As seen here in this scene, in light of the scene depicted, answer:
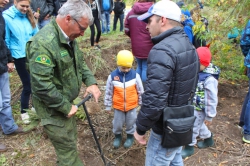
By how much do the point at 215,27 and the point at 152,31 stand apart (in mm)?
3042

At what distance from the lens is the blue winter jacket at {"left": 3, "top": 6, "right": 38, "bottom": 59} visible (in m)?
3.34

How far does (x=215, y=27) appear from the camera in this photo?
4.57 metres

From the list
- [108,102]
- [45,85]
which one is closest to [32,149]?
[108,102]

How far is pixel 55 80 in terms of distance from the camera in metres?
2.22

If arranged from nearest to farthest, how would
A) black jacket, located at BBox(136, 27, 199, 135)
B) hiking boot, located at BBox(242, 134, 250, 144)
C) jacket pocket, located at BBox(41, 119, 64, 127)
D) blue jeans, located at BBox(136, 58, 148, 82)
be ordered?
black jacket, located at BBox(136, 27, 199, 135)
jacket pocket, located at BBox(41, 119, 64, 127)
hiking boot, located at BBox(242, 134, 250, 144)
blue jeans, located at BBox(136, 58, 148, 82)

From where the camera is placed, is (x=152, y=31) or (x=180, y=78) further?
(x=152, y=31)

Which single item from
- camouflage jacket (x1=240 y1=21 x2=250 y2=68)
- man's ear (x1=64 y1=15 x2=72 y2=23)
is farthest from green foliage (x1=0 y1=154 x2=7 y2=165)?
camouflage jacket (x1=240 y1=21 x2=250 y2=68)

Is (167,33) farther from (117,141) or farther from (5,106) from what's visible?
(5,106)

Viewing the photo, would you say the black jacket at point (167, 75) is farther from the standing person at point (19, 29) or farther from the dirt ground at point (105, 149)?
the standing person at point (19, 29)

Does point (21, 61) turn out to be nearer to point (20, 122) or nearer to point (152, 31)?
point (20, 122)

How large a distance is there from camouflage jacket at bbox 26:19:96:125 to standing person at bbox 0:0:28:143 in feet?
4.08

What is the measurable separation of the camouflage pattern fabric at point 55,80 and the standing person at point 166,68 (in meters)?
0.83

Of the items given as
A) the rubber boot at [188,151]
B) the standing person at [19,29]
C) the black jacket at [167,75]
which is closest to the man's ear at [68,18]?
the black jacket at [167,75]

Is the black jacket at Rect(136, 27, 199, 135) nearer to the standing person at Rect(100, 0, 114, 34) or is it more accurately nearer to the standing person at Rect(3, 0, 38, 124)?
the standing person at Rect(3, 0, 38, 124)
